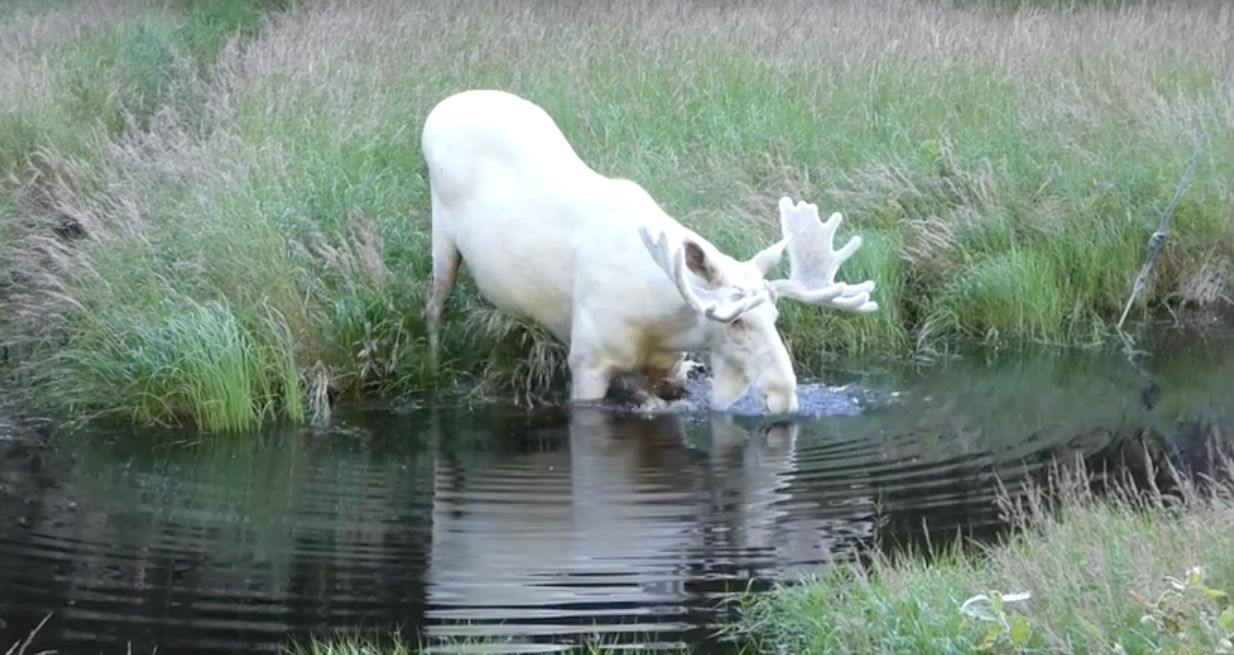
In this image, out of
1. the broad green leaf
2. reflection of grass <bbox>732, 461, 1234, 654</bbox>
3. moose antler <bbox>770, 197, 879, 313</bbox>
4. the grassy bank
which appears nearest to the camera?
the broad green leaf

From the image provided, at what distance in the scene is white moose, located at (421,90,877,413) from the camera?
9.39 meters

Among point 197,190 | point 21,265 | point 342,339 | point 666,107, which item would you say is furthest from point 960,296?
point 21,265

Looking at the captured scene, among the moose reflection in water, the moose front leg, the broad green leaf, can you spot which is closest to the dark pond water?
the moose reflection in water

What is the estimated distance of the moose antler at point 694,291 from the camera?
8992 mm

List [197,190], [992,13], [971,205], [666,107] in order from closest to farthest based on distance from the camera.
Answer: [197,190] → [971,205] → [666,107] → [992,13]

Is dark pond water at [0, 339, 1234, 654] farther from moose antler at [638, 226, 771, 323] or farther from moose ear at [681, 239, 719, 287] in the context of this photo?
moose ear at [681, 239, 719, 287]

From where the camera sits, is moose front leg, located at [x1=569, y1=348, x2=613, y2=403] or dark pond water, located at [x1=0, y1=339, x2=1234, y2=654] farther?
moose front leg, located at [x1=569, y1=348, x2=613, y2=403]

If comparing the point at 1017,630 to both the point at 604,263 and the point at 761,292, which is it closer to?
the point at 761,292

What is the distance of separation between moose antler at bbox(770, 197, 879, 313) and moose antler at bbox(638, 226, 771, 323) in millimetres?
345

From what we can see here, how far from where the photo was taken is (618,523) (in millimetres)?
8016

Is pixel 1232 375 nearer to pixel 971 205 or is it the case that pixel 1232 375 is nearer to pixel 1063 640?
pixel 971 205

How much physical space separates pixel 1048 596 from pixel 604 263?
439cm

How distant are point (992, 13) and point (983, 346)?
8.07m

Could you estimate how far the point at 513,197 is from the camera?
10.1 metres
